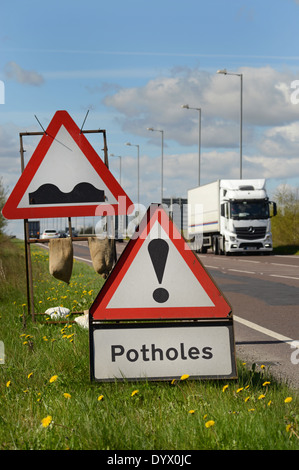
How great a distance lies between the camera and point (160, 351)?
457cm

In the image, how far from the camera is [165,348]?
180 inches

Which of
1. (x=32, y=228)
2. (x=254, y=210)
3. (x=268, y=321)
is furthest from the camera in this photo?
(x=32, y=228)

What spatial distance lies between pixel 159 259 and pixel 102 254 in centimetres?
218

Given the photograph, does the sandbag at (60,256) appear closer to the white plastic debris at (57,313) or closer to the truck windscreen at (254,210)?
the white plastic debris at (57,313)

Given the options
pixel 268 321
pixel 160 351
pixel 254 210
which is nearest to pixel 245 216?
pixel 254 210

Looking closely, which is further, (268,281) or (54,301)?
(268,281)

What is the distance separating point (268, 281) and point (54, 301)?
823 centimetres

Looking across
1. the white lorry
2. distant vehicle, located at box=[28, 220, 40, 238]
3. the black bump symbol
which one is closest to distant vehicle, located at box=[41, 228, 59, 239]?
distant vehicle, located at box=[28, 220, 40, 238]

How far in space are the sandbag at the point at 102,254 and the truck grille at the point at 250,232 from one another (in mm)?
30565

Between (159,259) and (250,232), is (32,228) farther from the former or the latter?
(159,259)
